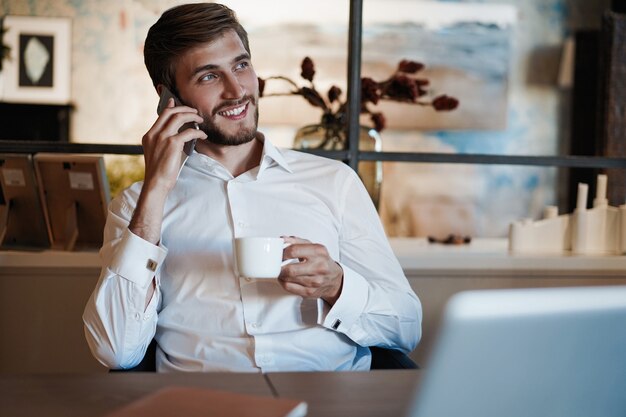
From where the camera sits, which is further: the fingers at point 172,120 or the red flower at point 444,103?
the red flower at point 444,103

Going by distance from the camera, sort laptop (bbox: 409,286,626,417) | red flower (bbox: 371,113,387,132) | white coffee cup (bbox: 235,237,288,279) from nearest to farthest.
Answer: laptop (bbox: 409,286,626,417) < white coffee cup (bbox: 235,237,288,279) < red flower (bbox: 371,113,387,132)

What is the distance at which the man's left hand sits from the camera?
1.40 m

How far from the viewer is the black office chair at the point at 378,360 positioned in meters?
1.56

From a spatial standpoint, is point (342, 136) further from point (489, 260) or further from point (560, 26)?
point (560, 26)

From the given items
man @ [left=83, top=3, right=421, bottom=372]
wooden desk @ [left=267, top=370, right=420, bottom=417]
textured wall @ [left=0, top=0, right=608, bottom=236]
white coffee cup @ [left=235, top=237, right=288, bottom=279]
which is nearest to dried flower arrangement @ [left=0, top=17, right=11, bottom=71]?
textured wall @ [left=0, top=0, right=608, bottom=236]

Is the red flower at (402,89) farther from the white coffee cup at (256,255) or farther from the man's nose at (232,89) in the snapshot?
the white coffee cup at (256,255)

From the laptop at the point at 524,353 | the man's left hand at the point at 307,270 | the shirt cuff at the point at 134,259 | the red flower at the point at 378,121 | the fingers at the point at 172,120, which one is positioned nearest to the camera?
the laptop at the point at 524,353

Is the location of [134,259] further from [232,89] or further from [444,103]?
[444,103]

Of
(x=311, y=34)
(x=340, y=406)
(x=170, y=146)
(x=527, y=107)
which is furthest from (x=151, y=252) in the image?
(x=527, y=107)

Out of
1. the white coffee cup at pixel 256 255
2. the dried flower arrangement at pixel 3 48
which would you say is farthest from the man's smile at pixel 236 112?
the dried flower arrangement at pixel 3 48

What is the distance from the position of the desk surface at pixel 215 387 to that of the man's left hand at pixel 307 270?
30 centimetres

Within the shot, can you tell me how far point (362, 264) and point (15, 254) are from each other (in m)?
1.06

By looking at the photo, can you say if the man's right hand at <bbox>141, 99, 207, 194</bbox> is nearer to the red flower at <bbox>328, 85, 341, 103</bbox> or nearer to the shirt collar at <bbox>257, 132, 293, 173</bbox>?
the shirt collar at <bbox>257, 132, 293, 173</bbox>

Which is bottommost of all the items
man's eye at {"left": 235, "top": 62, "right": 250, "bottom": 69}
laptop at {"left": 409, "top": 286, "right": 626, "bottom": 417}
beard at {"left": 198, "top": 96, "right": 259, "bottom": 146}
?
laptop at {"left": 409, "top": 286, "right": 626, "bottom": 417}
